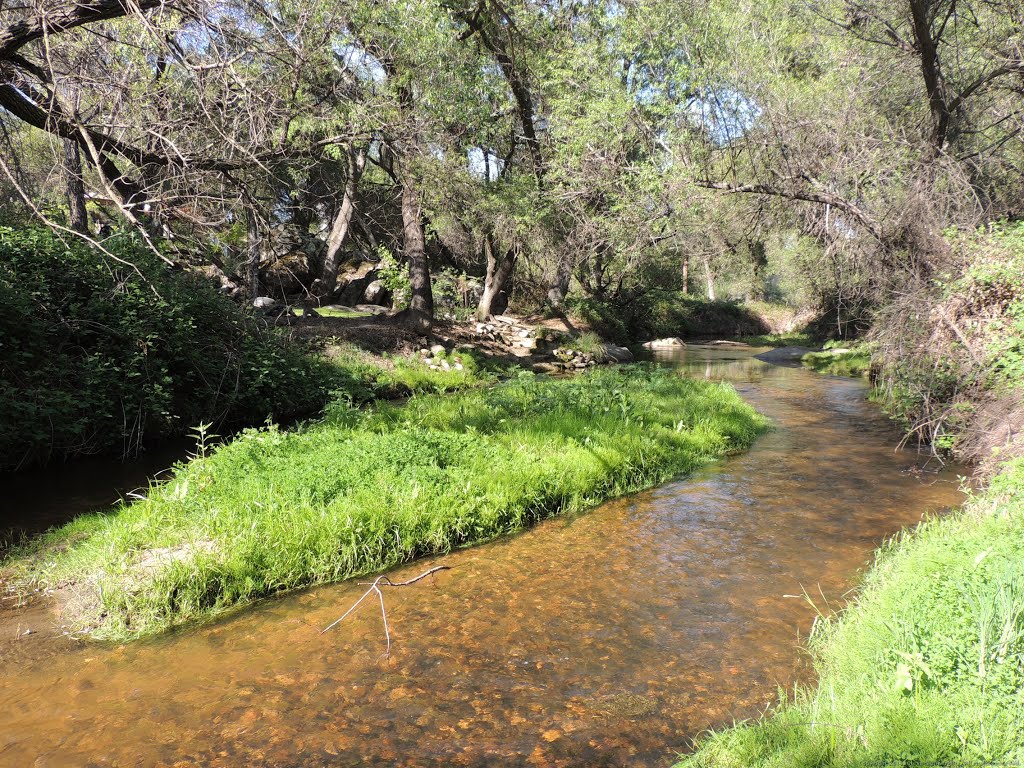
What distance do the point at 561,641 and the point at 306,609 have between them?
7.25 ft

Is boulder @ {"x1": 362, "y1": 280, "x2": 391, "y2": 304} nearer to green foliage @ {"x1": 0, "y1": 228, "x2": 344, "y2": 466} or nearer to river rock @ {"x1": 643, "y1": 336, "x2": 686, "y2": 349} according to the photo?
river rock @ {"x1": 643, "y1": 336, "x2": 686, "y2": 349}

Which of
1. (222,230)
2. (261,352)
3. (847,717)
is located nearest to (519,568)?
(847,717)

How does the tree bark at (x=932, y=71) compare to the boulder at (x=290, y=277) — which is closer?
the tree bark at (x=932, y=71)

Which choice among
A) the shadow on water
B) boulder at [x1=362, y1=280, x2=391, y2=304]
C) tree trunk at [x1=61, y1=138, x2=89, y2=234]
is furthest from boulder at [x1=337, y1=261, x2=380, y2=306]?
the shadow on water

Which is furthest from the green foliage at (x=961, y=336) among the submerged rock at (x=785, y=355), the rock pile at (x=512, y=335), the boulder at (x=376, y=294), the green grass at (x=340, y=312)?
the boulder at (x=376, y=294)

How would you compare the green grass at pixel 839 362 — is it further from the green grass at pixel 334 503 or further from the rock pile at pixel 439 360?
the green grass at pixel 334 503

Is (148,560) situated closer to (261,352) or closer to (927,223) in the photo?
(261,352)

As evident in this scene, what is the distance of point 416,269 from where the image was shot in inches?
826

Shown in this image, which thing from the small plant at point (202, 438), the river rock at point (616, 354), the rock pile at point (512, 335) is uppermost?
the rock pile at point (512, 335)

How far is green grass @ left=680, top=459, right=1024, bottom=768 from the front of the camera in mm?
2908

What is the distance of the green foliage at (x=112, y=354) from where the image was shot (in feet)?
29.2

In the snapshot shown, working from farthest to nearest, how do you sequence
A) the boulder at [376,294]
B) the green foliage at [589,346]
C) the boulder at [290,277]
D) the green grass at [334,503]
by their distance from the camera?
the boulder at [376,294] → the green foliage at [589,346] → the boulder at [290,277] → the green grass at [334,503]

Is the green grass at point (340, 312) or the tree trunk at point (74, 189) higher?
the tree trunk at point (74, 189)

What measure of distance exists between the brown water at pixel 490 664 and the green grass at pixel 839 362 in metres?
15.5
